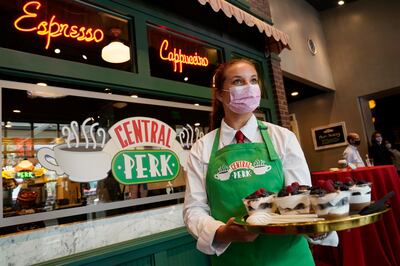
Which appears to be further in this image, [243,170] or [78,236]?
[78,236]

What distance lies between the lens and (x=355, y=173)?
139 inches

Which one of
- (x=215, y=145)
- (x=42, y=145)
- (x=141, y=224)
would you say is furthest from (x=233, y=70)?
(x=141, y=224)

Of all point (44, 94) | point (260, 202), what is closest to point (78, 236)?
point (44, 94)

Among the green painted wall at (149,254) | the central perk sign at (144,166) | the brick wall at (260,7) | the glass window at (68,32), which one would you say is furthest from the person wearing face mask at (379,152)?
the glass window at (68,32)

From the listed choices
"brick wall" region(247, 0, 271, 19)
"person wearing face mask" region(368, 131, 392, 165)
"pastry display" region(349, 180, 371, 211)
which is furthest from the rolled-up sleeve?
"person wearing face mask" region(368, 131, 392, 165)

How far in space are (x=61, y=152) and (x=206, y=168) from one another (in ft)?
4.61

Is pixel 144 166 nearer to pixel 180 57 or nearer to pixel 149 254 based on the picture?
pixel 149 254

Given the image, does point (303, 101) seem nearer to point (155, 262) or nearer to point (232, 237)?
point (155, 262)

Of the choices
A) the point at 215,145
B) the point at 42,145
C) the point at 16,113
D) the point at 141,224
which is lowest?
the point at 141,224

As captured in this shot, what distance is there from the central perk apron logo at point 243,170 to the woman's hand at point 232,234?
0.22 metres

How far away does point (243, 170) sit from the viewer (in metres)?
1.23

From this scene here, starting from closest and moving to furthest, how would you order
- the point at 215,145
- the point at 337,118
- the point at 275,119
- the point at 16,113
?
the point at 215,145
the point at 16,113
the point at 275,119
the point at 337,118

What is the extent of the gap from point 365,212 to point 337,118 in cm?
775

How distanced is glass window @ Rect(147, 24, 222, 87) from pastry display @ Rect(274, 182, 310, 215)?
7.30 ft
